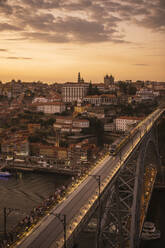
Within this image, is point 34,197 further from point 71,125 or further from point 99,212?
point 71,125

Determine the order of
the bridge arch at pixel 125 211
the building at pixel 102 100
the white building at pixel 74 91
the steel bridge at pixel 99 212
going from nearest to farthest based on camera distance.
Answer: the steel bridge at pixel 99 212 → the bridge arch at pixel 125 211 → the building at pixel 102 100 → the white building at pixel 74 91

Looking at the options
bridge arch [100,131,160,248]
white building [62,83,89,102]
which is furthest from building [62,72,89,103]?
bridge arch [100,131,160,248]

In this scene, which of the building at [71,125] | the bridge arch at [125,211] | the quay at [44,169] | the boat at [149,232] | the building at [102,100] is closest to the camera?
the bridge arch at [125,211]

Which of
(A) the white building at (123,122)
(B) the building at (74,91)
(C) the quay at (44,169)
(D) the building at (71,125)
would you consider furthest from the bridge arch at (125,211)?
(B) the building at (74,91)

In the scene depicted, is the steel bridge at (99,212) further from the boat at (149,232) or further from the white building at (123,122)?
the white building at (123,122)

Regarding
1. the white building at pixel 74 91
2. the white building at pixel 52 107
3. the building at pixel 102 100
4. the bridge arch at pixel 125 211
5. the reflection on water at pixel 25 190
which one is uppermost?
the white building at pixel 74 91

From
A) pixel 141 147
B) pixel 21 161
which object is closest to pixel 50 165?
pixel 21 161

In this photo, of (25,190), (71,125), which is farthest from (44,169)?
(71,125)

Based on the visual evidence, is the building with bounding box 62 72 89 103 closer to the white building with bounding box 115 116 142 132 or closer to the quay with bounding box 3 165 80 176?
the white building with bounding box 115 116 142 132
